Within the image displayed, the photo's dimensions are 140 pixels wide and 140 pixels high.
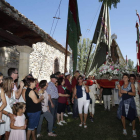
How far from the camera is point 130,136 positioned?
4.18 meters

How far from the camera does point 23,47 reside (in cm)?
648

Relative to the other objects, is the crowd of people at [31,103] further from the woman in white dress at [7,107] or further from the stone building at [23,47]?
the stone building at [23,47]

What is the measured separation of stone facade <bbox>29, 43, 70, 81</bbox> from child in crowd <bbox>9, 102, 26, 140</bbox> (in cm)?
698

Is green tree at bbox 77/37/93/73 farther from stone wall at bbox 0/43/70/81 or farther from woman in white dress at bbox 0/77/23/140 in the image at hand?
woman in white dress at bbox 0/77/23/140

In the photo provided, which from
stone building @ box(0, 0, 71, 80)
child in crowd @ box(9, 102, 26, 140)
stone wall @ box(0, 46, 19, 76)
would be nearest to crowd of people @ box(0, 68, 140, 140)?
child in crowd @ box(9, 102, 26, 140)

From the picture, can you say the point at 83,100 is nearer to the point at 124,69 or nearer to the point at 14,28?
the point at 124,69

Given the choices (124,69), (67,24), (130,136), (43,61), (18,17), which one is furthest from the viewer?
(43,61)

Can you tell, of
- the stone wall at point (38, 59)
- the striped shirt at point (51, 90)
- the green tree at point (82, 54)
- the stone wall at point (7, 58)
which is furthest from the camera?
the green tree at point (82, 54)

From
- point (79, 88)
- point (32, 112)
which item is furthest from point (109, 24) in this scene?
point (32, 112)

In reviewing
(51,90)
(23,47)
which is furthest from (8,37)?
(51,90)

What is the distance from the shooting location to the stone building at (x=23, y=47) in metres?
4.77

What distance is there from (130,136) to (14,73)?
3.68 m

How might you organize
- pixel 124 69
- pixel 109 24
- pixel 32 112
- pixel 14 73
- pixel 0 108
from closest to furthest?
pixel 0 108, pixel 32 112, pixel 14 73, pixel 124 69, pixel 109 24

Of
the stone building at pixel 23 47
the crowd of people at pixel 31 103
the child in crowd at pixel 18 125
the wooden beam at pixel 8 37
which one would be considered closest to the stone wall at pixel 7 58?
the stone building at pixel 23 47
